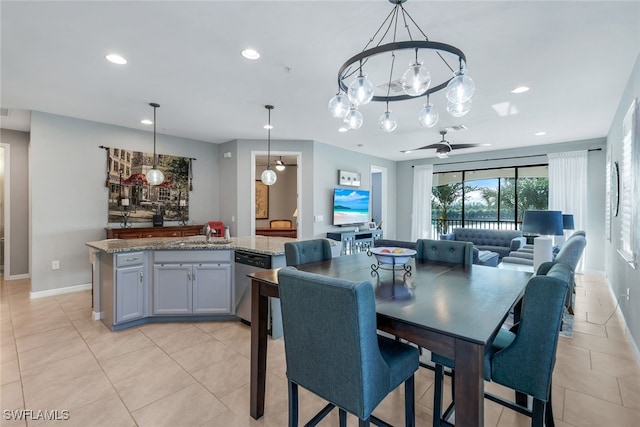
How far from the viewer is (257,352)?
1.90 metres

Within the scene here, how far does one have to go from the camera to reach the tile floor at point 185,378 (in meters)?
1.92

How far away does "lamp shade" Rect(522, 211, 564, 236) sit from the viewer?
3.96 metres

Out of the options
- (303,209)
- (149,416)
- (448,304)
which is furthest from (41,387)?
(303,209)

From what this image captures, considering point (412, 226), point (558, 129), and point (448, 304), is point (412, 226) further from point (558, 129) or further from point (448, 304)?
point (448, 304)

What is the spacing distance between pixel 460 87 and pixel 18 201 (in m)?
7.01

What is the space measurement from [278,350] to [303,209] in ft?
11.4

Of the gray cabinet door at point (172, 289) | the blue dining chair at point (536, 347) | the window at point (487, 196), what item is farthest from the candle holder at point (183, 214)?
the window at point (487, 196)

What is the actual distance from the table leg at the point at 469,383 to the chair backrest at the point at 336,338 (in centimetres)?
32

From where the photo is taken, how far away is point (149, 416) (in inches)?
75.4

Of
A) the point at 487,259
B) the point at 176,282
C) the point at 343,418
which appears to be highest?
the point at 487,259

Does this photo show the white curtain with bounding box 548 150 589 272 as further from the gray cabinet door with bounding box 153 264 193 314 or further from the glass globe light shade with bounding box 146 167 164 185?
the glass globe light shade with bounding box 146 167 164 185

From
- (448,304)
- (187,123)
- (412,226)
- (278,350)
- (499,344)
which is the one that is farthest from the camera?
(412,226)

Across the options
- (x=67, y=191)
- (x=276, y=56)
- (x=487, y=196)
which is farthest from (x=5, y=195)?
(x=487, y=196)
